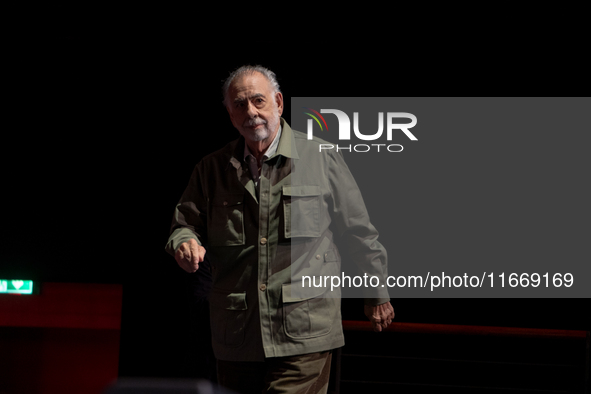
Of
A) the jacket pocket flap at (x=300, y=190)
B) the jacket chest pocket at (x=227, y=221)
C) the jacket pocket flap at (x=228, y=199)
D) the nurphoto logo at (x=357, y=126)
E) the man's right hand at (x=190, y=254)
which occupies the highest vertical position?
the nurphoto logo at (x=357, y=126)

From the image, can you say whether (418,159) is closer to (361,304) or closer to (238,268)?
(361,304)

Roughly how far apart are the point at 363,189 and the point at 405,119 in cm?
39

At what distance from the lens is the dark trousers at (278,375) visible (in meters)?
1.75

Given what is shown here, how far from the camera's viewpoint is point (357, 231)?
6.29 ft

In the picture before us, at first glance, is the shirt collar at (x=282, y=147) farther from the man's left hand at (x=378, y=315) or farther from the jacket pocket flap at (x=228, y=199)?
the man's left hand at (x=378, y=315)

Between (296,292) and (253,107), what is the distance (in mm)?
608

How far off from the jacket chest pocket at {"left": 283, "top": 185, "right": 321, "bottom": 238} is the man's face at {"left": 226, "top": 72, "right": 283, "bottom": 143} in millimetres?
209

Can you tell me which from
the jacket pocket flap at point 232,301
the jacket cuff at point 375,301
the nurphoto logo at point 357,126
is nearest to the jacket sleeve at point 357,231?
the jacket cuff at point 375,301

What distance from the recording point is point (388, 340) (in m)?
2.97

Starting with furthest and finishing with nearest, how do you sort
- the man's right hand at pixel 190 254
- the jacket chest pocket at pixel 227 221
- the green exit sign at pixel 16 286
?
1. the green exit sign at pixel 16 286
2. the jacket chest pocket at pixel 227 221
3. the man's right hand at pixel 190 254

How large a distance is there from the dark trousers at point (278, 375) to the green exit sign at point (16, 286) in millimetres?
1677

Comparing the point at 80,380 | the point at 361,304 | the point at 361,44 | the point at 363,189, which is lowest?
the point at 80,380

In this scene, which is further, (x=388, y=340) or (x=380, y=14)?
(x=388, y=340)

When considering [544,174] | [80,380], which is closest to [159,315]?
[80,380]
